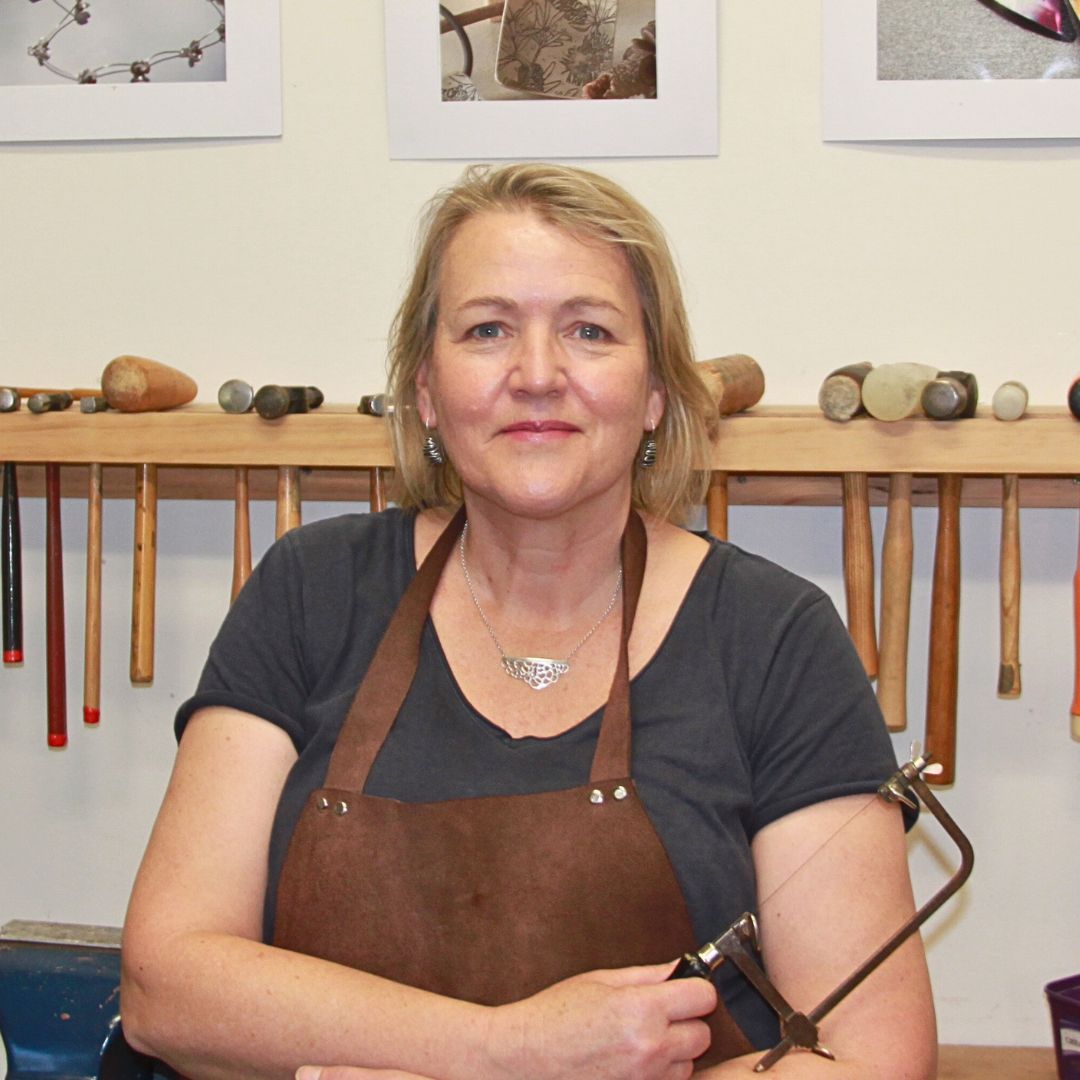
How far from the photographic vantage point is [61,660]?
2.03 meters

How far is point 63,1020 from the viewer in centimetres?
152

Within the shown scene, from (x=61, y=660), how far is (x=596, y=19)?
118 centimetres

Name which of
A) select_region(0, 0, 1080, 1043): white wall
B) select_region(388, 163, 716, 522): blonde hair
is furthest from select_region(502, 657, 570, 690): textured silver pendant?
select_region(0, 0, 1080, 1043): white wall

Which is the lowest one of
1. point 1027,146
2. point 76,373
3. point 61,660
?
point 61,660

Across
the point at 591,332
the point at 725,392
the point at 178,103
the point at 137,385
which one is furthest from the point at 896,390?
the point at 178,103

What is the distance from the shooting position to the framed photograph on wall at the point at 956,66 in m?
1.90

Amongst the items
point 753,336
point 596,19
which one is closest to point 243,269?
point 596,19

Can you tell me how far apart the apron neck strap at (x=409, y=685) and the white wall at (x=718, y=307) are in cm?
57

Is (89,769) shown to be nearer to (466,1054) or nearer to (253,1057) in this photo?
(253,1057)

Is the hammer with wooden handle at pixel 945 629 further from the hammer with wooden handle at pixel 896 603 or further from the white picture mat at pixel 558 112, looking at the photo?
the white picture mat at pixel 558 112

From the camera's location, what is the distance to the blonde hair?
4.87ft

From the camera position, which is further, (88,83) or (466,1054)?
(88,83)

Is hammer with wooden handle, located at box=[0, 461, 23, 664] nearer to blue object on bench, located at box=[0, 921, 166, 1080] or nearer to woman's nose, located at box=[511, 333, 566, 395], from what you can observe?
blue object on bench, located at box=[0, 921, 166, 1080]

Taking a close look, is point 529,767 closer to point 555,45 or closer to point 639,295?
point 639,295
